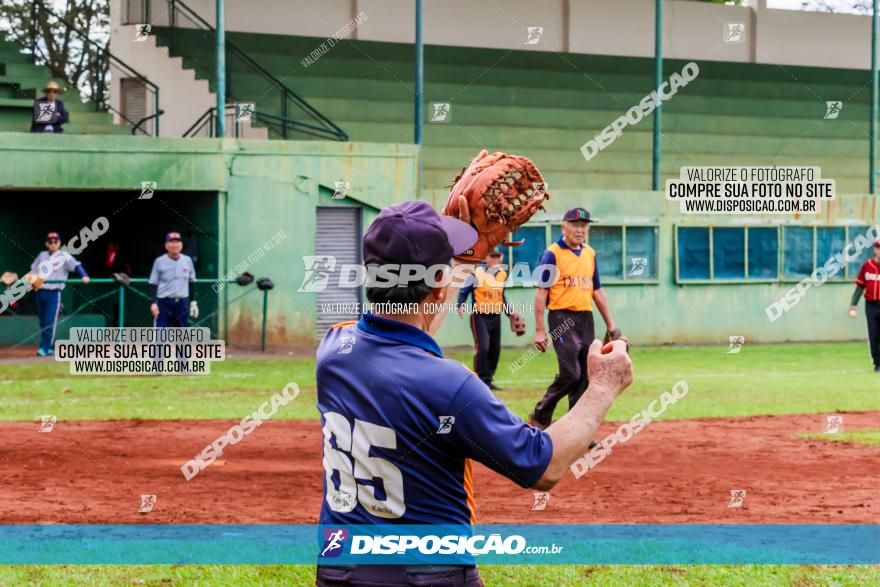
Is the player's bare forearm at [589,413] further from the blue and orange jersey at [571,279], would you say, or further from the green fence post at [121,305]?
the green fence post at [121,305]

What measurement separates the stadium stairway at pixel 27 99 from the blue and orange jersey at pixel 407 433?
74.1 feet

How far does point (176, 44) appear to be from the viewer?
96.2 ft

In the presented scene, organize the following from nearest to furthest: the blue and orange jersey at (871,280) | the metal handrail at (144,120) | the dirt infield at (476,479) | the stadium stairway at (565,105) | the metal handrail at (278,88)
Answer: the dirt infield at (476,479)
the blue and orange jersey at (871,280)
the metal handrail at (144,120)
the metal handrail at (278,88)
the stadium stairway at (565,105)

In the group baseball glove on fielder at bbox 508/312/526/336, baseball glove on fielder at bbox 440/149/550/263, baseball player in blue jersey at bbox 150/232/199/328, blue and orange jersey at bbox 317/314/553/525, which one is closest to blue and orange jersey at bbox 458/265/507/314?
baseball glove on fielder at bbox 508/312/526/336

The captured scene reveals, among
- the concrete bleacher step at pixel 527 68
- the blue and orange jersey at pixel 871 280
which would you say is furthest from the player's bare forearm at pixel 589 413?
the concrete bleacher step at pixel 527 68

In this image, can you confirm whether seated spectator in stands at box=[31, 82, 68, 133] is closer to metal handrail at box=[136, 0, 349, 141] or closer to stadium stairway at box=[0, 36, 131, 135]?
stadium stairway at box=[0, 36, 131, 135]

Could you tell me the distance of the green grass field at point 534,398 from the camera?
7496 mm

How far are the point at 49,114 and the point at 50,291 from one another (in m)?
3.57

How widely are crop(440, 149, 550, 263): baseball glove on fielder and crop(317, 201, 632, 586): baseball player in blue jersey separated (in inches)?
11.7

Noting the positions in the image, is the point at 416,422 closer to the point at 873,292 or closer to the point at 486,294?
the point at 486,294

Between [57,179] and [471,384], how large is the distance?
832 inches

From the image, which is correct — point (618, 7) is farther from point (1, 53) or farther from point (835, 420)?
point (835, 420)

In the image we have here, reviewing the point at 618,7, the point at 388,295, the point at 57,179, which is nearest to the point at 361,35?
the point at 618,7

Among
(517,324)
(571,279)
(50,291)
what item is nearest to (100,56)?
(50,291)
